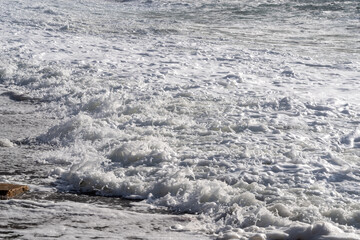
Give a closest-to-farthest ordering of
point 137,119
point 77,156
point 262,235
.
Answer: point 262,235, point 77,156, point 137,119

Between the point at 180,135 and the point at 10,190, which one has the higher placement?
the point at 10,190

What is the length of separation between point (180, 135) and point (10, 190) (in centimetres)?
232

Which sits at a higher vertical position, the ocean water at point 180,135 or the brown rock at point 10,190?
the brown rock at point 10,190

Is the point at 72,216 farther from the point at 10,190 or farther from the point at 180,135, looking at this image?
the point at 180,135

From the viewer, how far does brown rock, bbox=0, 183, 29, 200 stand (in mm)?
4497

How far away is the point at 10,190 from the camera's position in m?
4.53

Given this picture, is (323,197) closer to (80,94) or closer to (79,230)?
(79,230)

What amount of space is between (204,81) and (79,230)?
561cm

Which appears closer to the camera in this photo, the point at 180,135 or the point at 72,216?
the point at 72,216

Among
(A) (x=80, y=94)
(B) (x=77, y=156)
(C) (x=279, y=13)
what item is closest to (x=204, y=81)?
(A) (x=80, y=94)

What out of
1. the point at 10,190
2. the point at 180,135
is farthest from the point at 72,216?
the point at 180,135

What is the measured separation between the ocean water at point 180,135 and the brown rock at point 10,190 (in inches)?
3.4

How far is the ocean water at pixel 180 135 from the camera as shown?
4.21 meters

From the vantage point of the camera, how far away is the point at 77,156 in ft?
18.6
